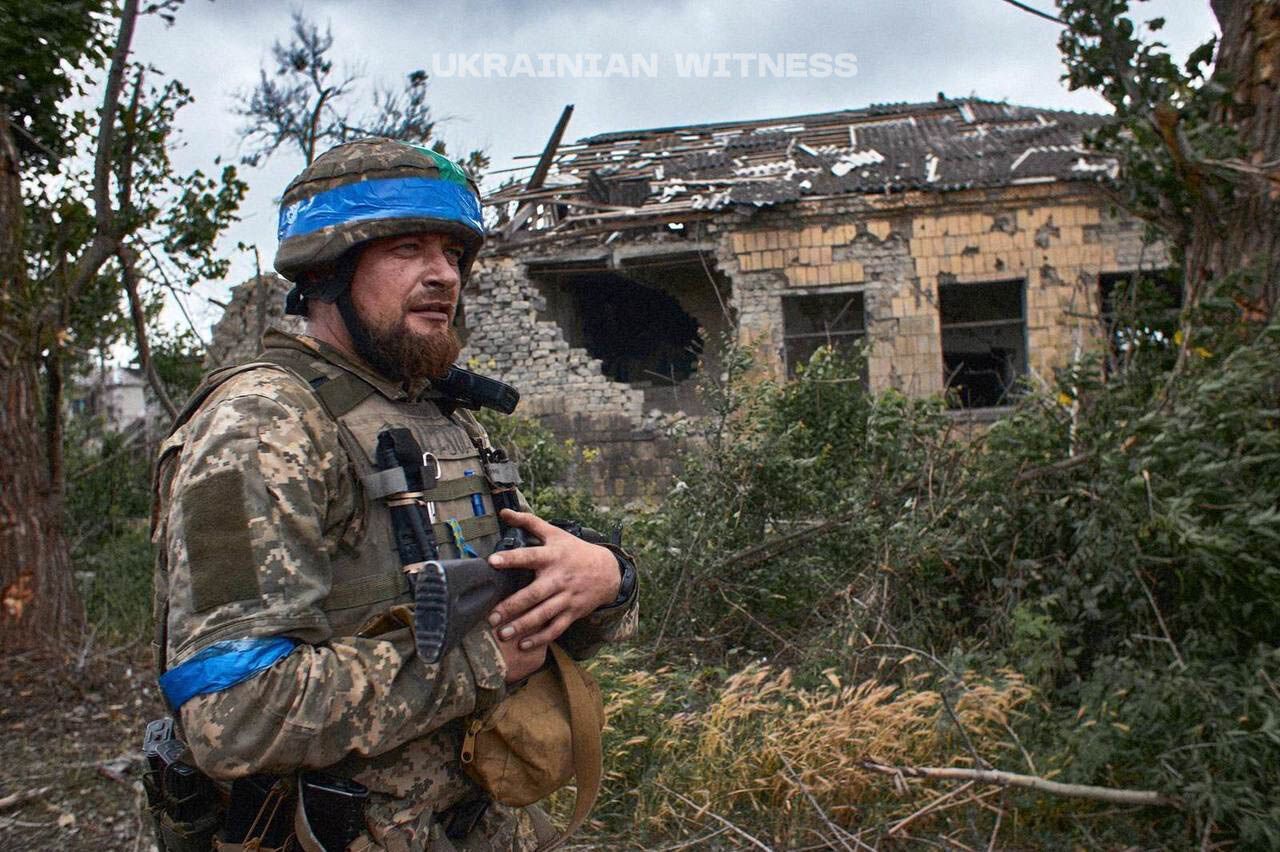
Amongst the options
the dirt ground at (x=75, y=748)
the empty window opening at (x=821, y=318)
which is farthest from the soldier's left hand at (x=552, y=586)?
the empty window opening at (x=821, y=318)

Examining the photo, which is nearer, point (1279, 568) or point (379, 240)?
point (379, 240)

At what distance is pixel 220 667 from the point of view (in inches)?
50.7

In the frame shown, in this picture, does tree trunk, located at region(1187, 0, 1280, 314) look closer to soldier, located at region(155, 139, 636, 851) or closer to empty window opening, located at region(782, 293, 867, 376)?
soldier, located at region(155, 139, 636, 851)

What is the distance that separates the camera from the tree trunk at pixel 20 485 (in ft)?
16.0

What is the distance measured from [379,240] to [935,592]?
12.3 feet

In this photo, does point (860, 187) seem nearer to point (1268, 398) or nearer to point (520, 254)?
point (520, 254)

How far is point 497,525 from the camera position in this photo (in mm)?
1778

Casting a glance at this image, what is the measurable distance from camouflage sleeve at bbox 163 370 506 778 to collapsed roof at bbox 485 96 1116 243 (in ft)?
36.5

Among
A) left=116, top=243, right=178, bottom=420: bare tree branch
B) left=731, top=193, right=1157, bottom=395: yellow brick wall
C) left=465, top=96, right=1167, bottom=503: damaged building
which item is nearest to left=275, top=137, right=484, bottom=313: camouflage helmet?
left=116, top=243, right=178, bottom=420: bare tree branch

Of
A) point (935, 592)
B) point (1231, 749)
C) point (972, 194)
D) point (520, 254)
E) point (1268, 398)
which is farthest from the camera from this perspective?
point (520, 254)

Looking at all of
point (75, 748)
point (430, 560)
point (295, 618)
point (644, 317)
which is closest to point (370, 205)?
point (430, 560)

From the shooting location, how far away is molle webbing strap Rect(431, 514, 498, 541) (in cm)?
163

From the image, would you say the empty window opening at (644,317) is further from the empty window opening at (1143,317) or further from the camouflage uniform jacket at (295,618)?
the camouflage uniform jacket at (295,618)

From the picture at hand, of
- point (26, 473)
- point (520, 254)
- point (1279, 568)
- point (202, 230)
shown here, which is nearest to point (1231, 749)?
point (1279, 568)
